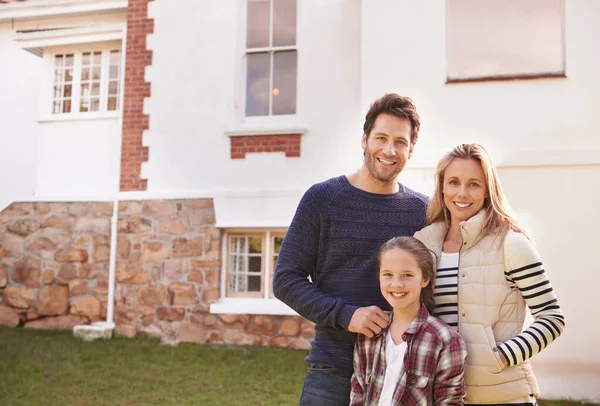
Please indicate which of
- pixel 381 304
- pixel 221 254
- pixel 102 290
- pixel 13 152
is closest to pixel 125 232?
pixel 102 290

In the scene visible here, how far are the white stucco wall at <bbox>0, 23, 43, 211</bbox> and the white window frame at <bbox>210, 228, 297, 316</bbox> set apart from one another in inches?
151

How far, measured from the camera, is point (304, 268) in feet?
8.03

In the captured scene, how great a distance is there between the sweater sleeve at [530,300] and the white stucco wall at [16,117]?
352 inches

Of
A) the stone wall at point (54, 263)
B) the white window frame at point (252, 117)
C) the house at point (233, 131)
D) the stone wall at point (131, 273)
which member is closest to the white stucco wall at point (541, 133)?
the house at point (233, 131)

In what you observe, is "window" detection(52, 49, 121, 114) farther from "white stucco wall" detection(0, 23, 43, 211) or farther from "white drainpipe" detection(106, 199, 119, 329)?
"white drainpipe" detection(106, 199, 119, 329)

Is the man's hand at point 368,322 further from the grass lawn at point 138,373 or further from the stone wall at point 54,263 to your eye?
the stone wall at point 54,263

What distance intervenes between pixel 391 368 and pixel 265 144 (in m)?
5.85

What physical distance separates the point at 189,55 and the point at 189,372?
4299mm

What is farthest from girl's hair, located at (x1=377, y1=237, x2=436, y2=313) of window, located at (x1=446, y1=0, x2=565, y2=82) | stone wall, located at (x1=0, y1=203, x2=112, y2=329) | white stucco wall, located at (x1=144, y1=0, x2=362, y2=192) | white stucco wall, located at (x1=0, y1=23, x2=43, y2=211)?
white stucco wall, located at (x1=0, y1=23, x2=43, y2=211)

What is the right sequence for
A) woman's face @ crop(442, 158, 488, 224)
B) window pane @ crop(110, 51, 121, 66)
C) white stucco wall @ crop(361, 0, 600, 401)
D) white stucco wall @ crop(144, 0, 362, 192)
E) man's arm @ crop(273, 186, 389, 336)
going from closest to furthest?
man's arm @ crop(273, 186, 389, 336) < woman's face @ crop(442, 158, 488, 224) < white stucco wall @ crop(361, 0, 600, 401) < white stucco wall @ crop(144, 0, 362, 192) < window pane @ crop(110, 51, 121, 66)

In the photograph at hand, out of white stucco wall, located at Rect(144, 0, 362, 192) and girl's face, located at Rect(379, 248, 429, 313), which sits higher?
white stucco wall, located at Rect(144, 0, 362, 192)

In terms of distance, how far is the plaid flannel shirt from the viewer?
2.11 metres

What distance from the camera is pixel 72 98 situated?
29.7ft

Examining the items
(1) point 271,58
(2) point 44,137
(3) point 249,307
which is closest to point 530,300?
(3) point 249,307
